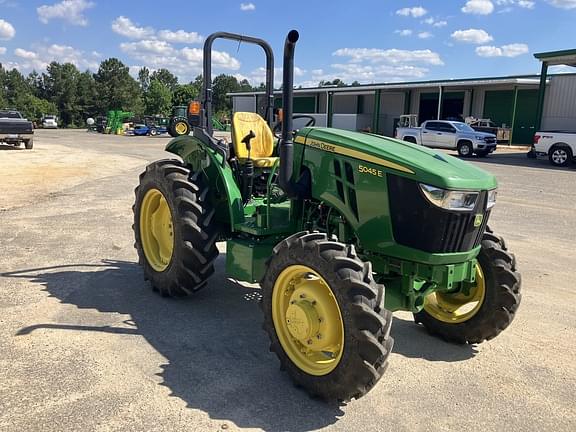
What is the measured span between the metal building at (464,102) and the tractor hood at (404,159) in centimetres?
2482

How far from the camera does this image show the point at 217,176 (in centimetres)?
478

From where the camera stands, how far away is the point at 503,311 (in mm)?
3814

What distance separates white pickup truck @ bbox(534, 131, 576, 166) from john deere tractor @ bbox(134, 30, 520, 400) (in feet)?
62.1

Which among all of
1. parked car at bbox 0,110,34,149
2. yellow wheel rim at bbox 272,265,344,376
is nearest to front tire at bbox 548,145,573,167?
yellow wheel rim at bbox 272,265,344,376

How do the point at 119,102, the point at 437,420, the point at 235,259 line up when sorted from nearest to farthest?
the point at 437,420 → the point at 235,259 → the point at 119,102

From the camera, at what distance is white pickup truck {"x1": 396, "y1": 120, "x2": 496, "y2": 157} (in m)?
23.9

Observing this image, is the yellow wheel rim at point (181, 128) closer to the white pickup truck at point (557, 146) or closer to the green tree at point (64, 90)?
the white pickup truck at point (557, 146)

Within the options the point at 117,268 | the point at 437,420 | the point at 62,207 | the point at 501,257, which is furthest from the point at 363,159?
the point at 62,207

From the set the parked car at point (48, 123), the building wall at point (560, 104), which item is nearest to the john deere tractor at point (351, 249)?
the building wall at point (560, 104)

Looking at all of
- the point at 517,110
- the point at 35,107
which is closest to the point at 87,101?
the point at 35,107

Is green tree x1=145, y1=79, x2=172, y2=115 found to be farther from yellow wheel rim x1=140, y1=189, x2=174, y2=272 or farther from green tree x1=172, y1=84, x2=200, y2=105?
yellow wheel rim x1=140, y1=189, x2=174, y2=272

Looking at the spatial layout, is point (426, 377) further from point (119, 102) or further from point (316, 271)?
point (119, 102)

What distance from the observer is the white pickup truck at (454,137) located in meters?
23.9

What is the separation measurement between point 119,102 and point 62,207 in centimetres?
7019
